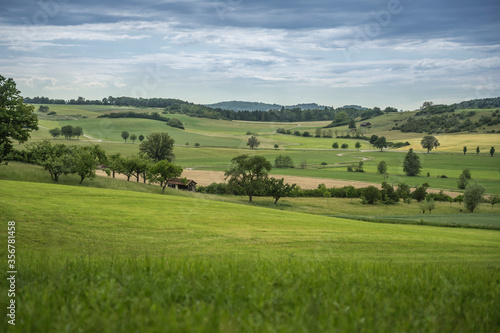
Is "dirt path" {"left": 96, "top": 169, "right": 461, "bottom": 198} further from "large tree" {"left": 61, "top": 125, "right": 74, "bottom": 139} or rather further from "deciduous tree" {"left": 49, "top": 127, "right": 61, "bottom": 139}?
"deciduous tree" {"left": 49, "top": 127, "right": 61, "bottom": 139}

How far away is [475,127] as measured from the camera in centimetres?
18275

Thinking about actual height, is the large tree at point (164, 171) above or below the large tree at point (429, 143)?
below

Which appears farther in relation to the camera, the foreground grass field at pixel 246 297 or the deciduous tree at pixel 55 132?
the deciduous tree at pixel 55 132

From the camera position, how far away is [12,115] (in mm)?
40938

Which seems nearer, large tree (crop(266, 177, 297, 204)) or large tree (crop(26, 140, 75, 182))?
large tree (crop(26, 140, 75, 182))

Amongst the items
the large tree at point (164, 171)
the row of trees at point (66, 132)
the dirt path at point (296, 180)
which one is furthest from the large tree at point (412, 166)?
the row of trees at point (66, 132)

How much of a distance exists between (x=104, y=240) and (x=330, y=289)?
597 inches

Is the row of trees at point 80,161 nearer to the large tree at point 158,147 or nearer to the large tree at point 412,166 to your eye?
the large tree at point 158,147

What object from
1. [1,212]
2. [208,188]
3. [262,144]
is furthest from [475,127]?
[1,212]

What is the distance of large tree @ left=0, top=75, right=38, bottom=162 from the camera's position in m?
40.7

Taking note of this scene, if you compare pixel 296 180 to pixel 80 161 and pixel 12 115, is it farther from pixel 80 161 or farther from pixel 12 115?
pixel 12 115

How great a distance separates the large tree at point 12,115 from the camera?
40.7 metres

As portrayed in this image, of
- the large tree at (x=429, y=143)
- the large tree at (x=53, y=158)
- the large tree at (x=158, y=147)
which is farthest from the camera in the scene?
the large tree at (x=429, y=143)

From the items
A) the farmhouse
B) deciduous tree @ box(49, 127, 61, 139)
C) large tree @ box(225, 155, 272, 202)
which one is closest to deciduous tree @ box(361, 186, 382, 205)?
large tree @ box(225, 155, 272, 202)
